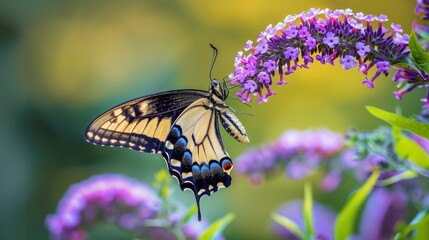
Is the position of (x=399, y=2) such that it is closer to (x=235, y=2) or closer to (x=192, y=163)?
(x=235, y=2)

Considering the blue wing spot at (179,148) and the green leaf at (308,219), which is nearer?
the green leaf at (308,219)

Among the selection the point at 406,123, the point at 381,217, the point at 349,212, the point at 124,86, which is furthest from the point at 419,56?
the point at 124,86

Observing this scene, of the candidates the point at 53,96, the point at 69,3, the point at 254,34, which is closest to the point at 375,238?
the point at 254,34

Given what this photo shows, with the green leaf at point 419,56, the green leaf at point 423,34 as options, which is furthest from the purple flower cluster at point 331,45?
the green leaf at point 423,34

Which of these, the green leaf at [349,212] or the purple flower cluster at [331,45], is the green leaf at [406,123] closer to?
the purple flower cluster at [331,45]

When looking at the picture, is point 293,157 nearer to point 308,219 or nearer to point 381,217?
point 381,217

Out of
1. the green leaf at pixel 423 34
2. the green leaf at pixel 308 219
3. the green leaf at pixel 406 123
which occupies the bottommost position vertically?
the green leaf at pixel 308 219
